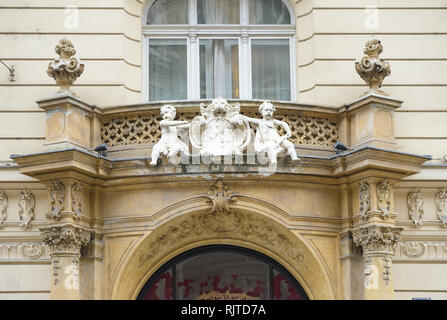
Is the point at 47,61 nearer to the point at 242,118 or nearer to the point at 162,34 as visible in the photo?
the point at 162,34

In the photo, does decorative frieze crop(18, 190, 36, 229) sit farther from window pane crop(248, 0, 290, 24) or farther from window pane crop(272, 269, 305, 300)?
window pane crop(248, 0, 290, 24)

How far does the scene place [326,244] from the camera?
1672cm

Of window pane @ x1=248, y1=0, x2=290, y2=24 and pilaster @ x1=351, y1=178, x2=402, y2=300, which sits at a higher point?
window pane @ x1=248, y1=0, x2=290, y2=24

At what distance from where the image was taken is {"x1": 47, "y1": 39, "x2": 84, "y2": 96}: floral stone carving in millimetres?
16938

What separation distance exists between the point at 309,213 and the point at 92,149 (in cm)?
397

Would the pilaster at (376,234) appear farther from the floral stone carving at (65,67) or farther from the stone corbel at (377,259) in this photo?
the floral stone carving at (65,67)

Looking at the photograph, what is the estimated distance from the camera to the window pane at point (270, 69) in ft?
61.7

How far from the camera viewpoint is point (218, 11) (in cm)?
A: 1931

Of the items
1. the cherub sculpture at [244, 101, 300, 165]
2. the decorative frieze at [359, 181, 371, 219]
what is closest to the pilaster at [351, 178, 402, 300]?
the decorative frieze at [359, 181, 371, 219]

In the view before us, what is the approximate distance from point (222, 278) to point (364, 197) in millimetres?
2999

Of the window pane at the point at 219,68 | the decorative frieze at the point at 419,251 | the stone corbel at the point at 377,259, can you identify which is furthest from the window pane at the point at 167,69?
the decorative frieze at the point at 419,251

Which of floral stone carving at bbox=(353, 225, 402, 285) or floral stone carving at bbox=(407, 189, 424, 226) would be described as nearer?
floral stone carving at bbox=(353, 225, 402, 285)

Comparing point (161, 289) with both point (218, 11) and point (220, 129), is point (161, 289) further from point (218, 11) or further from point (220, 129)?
point (218, 11)
